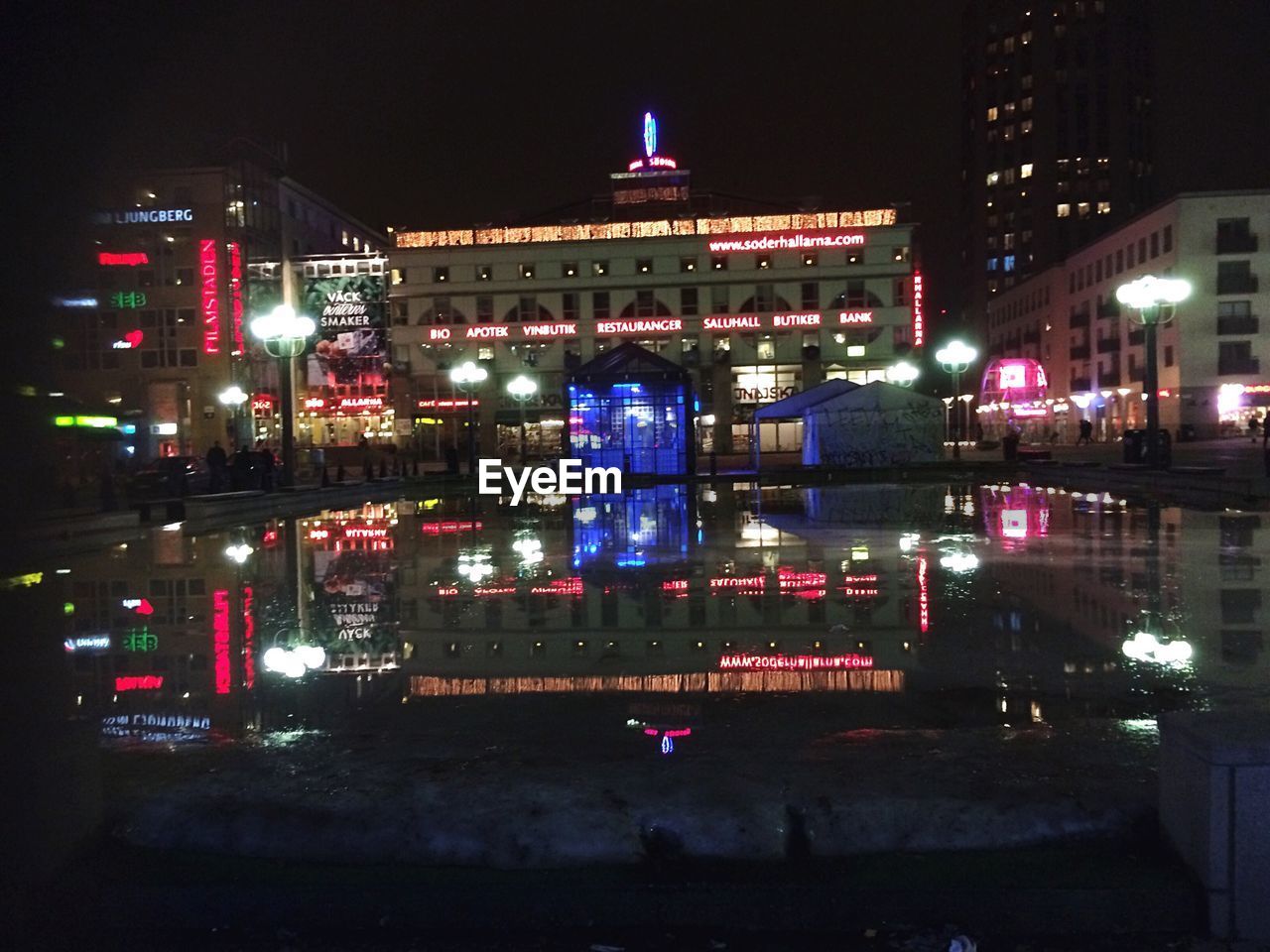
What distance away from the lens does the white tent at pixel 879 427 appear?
3966 cm

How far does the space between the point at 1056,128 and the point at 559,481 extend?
→ 4008 inches

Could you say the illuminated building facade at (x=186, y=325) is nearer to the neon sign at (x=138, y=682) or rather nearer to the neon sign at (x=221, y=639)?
the neon sign at (x=221, y=639)

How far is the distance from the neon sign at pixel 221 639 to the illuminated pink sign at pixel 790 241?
191 ft

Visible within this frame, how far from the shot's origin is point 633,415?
38094mm

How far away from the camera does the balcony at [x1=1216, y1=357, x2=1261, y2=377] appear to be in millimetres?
59938

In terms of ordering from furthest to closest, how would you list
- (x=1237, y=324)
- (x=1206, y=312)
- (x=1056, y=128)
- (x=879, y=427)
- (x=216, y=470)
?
(x=1056, y=128) < (x=1206, y=312) < (x=1237, y=324) < (x=879, y=427) < (x=216, y=470)

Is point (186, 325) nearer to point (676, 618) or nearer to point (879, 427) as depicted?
point (879, 427)

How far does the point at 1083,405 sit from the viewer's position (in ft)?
257

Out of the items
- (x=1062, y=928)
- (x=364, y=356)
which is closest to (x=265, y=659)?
(x=1062, y=928)

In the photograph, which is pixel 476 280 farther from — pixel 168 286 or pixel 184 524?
pixel 184 524

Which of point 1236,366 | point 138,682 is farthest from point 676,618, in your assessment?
point 1236,366

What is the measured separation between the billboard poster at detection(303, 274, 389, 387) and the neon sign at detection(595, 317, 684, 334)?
1391 centimetres

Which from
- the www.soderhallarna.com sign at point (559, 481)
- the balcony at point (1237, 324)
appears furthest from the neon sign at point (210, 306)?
the balcony at point (1237, 324)

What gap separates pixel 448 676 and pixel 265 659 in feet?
5.72
